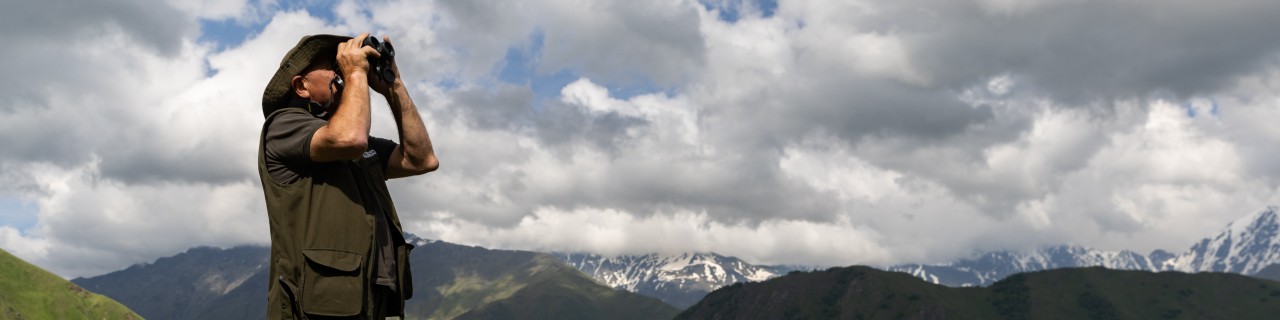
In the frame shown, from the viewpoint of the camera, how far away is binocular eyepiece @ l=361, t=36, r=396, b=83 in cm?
628

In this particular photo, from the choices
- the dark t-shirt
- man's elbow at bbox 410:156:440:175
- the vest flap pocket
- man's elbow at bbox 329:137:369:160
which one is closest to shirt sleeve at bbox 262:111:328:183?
the dark t-shirt

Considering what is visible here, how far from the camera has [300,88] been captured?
629cm

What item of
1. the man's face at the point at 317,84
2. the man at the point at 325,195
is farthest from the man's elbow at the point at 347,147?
the man's face at the point at 317,84

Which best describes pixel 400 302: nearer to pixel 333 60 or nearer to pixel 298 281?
pixel 298 281

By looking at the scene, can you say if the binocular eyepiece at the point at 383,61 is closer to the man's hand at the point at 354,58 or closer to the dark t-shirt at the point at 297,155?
the man's hand at the point at 354,58

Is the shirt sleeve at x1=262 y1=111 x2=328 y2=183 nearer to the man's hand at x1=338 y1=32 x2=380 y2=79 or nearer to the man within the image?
the man

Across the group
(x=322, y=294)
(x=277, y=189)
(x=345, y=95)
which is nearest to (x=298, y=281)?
(x=322, y=294)

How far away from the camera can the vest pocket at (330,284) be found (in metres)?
5.68

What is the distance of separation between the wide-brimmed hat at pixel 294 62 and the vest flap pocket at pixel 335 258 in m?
1.17

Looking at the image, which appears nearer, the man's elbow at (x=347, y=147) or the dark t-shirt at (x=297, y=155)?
the man's elbow at (x=347, y=147)

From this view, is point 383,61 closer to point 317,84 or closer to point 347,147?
point 317,84

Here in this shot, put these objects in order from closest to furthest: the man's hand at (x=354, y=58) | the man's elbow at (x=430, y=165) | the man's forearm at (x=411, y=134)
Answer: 1. the man's hand at (x=354, y=58)
2. the man's forearm at (x=411, y=134)
3. the man's elbow at (x=430, y=165)

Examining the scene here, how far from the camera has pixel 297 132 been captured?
5.82m

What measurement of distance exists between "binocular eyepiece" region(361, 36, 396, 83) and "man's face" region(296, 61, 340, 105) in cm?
27
